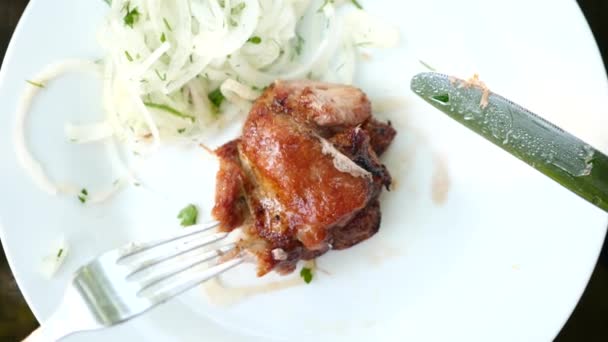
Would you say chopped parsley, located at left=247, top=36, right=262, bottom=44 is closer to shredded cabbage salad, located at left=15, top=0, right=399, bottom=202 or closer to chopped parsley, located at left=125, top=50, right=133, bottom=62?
shredded cabbage salad, located at left=15, top=0, right=399, bottom=202

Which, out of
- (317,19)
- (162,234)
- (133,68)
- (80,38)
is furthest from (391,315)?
(80,38)

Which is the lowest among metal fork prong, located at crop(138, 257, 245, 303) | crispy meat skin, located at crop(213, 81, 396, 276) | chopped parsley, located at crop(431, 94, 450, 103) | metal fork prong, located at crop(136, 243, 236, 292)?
metal fork prong, located at crop(138, 257, 245, 303)

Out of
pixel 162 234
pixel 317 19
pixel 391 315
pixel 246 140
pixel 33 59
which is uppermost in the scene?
pixel 317 19

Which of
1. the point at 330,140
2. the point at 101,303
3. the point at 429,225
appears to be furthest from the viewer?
the point at 429,225

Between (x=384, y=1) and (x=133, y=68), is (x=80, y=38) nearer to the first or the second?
(x=133, y=68)

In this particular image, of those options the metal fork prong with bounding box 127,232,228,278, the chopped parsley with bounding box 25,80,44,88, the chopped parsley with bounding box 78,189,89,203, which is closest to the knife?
the metal fork prong with bounding box 127,232,228,278

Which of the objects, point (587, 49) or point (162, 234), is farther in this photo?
point (162, 234)

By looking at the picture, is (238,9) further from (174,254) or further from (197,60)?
(174,254)
